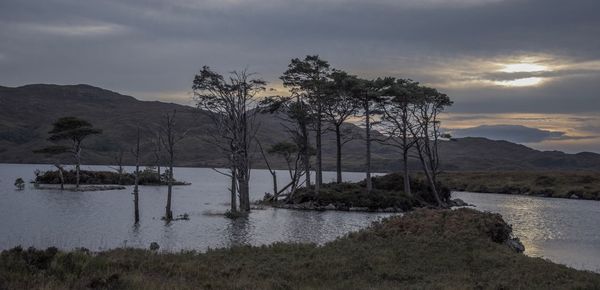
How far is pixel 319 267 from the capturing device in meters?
19.5

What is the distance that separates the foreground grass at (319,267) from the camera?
593 inches

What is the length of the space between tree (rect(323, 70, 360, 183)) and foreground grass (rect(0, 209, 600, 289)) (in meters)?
39.2

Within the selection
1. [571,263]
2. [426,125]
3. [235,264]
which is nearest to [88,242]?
[235,264]

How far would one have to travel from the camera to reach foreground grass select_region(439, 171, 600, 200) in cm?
9229

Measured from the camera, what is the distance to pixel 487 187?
109m

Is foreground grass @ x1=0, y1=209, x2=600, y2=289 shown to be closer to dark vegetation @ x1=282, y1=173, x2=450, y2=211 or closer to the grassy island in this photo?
the grassy island

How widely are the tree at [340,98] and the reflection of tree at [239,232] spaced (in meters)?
22.6

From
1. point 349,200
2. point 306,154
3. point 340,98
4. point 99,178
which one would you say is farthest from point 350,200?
point 99,178

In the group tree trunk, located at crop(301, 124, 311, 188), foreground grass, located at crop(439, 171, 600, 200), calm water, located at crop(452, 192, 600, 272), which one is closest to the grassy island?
tree trunk, located at crop(301, 124, 311, 188)

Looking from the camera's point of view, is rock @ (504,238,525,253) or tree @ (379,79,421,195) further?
tree @ (379,79,421,195)

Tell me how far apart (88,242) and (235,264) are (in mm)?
15495

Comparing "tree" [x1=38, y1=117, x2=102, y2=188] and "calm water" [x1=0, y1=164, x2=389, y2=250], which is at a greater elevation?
"tree" [x1=38, y1=117, x2=102, y2=188]

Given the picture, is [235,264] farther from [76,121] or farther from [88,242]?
[76,121]

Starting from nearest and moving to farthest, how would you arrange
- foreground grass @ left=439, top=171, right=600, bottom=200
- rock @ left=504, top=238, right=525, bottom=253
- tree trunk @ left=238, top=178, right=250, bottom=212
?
rock @ left=504, top=238, right=525, bottom=253 → tree trunk @ left=238, top=178, right=250, bottom=212 → foreground grass @ left=439, top=171, right=600, bottom=200
